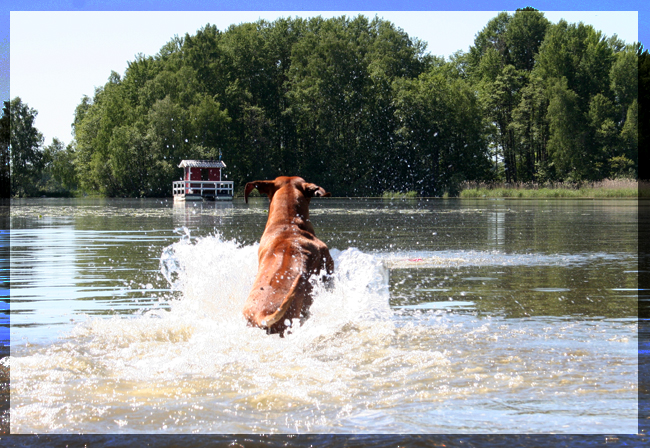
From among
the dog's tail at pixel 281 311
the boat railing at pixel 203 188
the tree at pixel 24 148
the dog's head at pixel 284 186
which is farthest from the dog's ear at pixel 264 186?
the tree at pixel 24 148

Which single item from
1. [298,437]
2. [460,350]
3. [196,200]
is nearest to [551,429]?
[298,437]

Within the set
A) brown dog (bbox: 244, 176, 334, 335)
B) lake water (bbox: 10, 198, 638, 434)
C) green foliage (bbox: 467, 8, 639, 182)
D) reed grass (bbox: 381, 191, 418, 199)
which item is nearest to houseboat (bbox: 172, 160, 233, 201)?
reed grass (bbox: 381, 191, 418, 199)

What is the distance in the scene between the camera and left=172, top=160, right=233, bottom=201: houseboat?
5253cm

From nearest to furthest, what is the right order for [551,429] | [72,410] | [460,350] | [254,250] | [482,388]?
[551,429], [72,410], [482,388], [460,350], [254,250]

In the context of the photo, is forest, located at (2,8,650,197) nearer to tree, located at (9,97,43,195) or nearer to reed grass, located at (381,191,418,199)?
tree, located at (9,97,43,195)

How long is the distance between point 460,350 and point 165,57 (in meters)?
84.8

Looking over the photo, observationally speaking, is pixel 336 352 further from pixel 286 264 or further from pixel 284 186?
pixel 284 186

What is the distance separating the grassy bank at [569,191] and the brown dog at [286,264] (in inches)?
1784

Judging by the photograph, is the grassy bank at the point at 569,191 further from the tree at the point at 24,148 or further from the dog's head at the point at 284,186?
the tree at the point at 24,148

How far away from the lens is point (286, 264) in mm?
5926

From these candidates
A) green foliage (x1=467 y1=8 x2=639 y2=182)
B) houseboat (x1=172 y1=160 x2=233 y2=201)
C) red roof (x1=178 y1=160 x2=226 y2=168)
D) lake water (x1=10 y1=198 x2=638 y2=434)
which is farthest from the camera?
green foliage (x1=467 y1=8 x2=639 y2=182)

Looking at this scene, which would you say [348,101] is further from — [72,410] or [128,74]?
[72,410]

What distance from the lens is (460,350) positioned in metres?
5.00

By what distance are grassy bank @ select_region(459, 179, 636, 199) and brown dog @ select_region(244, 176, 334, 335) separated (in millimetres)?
45318
